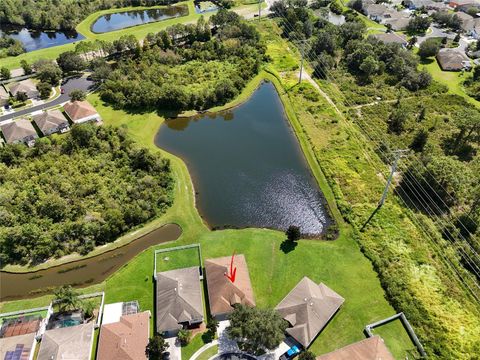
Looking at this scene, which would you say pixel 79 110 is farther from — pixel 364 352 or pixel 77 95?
pixel 364 352

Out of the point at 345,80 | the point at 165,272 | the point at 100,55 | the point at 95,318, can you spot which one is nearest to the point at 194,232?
the point at 165,272

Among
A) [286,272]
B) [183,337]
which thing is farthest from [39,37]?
[183,337]

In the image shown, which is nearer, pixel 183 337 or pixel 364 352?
pixel 364 352

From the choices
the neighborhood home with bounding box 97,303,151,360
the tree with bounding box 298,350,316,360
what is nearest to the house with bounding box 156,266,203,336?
the neighborhood home with bounding box 97,303,151,360

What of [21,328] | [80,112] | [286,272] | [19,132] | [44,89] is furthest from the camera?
[44,89]

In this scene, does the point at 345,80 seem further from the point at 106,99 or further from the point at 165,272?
the point at 165,272
